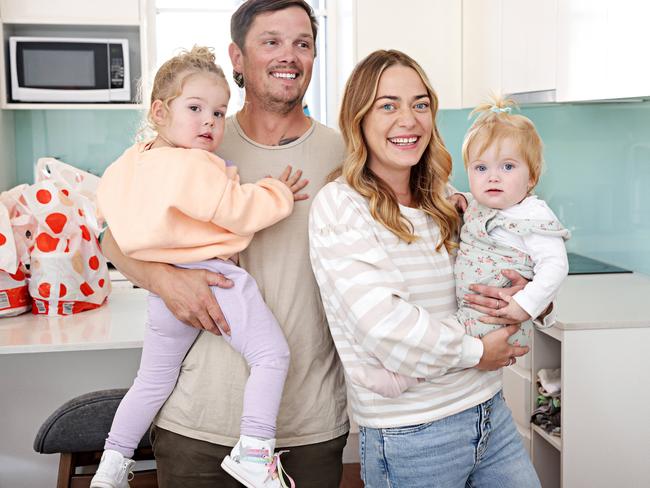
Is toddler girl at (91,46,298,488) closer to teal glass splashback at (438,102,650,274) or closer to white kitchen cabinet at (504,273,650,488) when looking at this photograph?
white kitchen cabinet at (504,273,650,488)

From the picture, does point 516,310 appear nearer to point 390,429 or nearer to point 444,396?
point 444,396

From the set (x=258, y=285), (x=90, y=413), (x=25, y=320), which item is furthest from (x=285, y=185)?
(x=25, y=320)

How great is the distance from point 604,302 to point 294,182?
1.24 metres

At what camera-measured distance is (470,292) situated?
1599mm

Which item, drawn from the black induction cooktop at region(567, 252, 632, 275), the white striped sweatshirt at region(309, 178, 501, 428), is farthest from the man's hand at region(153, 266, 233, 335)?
the black induction cooktop at region(567, 252, 632, 275)

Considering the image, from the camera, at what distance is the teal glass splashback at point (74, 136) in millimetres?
4215

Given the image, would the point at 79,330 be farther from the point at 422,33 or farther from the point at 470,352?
the point at 422,33

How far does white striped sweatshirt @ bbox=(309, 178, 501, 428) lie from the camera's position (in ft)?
4.76

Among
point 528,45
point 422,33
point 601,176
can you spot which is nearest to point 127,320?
point 528,45

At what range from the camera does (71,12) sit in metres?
3.81

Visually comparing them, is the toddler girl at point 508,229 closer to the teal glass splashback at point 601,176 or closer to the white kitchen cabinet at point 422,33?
the teal glass splashback at point 601,176

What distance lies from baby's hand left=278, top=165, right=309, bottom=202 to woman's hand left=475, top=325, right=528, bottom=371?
46 centimetres

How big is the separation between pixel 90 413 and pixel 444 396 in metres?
1.06

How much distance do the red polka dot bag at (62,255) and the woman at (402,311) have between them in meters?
1.12
